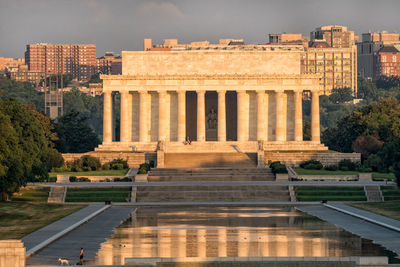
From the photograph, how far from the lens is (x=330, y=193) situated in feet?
355

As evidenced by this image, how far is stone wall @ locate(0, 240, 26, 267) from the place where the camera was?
172 feet

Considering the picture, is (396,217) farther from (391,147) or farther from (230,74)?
(230,74)

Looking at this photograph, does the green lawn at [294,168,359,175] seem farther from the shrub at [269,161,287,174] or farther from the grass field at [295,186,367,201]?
the grass field at [295,186,367,201]

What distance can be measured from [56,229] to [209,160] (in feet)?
217

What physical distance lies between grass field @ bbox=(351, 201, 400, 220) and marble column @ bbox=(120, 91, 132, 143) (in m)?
61.0

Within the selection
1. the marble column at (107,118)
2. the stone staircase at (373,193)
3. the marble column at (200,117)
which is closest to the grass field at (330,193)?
the stone staircase at (373,193)

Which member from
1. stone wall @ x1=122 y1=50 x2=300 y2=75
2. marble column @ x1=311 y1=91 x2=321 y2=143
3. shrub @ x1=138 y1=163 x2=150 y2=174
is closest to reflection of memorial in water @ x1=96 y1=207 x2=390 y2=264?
shrub @ x1=138 y1=163 x2=150 y2=174

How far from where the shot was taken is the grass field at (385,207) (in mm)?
87562

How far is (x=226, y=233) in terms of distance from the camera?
233 ft

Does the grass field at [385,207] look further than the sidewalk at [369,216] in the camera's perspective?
Yes

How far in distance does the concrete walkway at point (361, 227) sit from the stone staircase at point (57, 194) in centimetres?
2746

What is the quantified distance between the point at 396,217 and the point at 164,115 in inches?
2923

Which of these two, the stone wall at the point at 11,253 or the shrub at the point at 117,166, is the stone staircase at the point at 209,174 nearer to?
the shrub at the point at 117,166

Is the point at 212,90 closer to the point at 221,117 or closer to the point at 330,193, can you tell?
the point at 221,117
